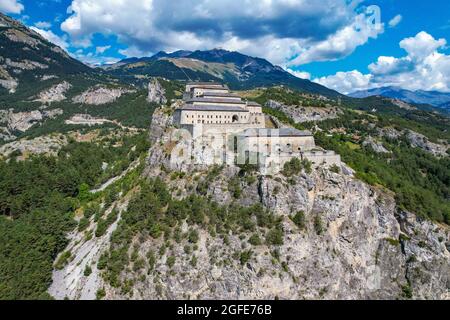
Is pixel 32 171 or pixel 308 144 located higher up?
pixel 308 144

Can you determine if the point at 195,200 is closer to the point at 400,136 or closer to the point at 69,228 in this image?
the point at 69,228

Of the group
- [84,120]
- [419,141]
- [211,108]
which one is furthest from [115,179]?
[419,141]

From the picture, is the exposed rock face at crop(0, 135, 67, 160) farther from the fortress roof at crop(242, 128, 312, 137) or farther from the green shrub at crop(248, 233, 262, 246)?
the green shrub at crop(248, 233, 262, 246)

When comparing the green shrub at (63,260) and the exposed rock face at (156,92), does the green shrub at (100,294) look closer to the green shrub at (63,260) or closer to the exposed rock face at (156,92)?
the green shrub at (63,260)

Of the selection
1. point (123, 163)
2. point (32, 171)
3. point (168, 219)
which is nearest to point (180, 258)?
point (168, 219)

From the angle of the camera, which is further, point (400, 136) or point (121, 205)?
point (400, 136)

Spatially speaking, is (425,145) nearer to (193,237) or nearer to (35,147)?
(193,237)
